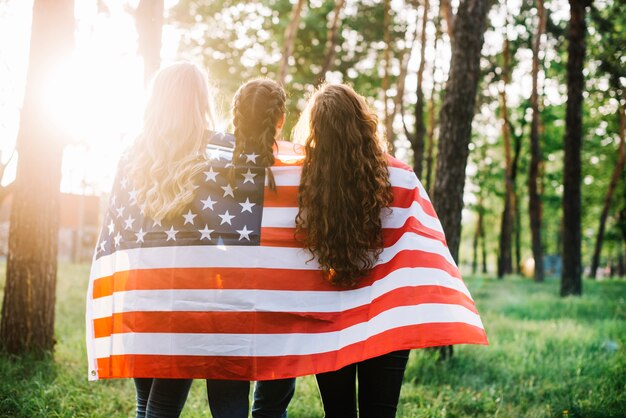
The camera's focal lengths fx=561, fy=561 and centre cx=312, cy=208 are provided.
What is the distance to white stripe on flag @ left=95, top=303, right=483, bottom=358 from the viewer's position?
285cm

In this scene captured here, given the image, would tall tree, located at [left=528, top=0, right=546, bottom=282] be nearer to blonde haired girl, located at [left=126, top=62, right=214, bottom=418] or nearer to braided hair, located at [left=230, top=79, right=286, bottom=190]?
braided hair, located at [left=230, top=79, right=286, bottom=190]

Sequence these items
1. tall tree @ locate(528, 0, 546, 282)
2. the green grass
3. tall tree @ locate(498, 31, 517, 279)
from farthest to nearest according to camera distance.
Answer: tall tree @ locate(498, 31, 517, 279) → tall tree @ locate(528, 0, 546, 282) → the green grass

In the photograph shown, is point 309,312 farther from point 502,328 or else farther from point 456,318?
point 502,328

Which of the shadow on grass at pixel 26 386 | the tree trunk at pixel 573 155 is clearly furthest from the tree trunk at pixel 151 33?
the tree trunk at pixel 573 155

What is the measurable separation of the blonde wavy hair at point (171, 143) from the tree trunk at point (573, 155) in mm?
13526

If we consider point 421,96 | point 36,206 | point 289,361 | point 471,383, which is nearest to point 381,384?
point 289,361

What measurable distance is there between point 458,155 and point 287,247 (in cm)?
421

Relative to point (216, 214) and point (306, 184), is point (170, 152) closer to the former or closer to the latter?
point (216, 214)

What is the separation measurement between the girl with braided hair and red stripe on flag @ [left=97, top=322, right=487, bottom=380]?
9 cm

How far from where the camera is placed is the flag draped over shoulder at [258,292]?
9.41 feet

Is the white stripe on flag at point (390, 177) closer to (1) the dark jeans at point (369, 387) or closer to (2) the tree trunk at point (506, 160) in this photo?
(1) the dark jeans at point (369, 387)

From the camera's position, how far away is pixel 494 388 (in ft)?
18.4

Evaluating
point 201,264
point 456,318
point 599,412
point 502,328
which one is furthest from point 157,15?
point 502,328

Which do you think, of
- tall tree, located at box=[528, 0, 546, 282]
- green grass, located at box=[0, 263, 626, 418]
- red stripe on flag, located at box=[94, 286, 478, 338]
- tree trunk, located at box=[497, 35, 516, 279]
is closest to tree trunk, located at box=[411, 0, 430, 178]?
tall tree, located at box=[528, 0, 546, 282]
